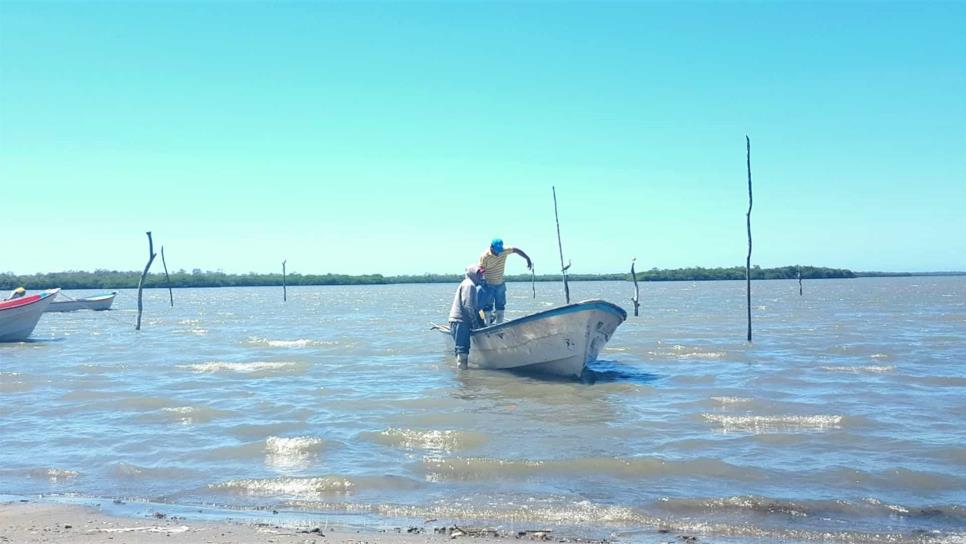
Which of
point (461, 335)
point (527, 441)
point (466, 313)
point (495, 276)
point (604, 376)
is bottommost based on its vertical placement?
point (527, 441)

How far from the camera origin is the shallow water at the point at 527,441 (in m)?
7.05

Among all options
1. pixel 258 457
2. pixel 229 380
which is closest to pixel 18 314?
pixel 229 380

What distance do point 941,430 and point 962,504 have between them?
136 inches

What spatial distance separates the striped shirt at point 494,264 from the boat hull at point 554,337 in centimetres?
91

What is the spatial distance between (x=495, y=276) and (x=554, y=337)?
164 cm

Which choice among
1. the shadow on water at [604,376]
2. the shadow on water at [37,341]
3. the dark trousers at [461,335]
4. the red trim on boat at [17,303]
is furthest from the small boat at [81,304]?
the shadow on water at [604,376]

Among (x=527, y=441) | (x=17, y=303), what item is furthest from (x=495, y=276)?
(x=17, y=303)

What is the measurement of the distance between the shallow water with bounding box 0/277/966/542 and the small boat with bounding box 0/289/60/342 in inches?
224

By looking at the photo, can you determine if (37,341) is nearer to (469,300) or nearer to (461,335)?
(461,335)

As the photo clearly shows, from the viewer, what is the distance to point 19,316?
25000 mm

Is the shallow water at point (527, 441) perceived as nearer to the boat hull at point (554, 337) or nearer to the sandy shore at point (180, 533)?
the boat hull at point (554, 337)

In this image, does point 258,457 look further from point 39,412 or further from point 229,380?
point 229,380

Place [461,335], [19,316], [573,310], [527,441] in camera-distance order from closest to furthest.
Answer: [527,441], [573,310], [461,335], [19,316]

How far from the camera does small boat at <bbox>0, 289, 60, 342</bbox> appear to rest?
24641mm
